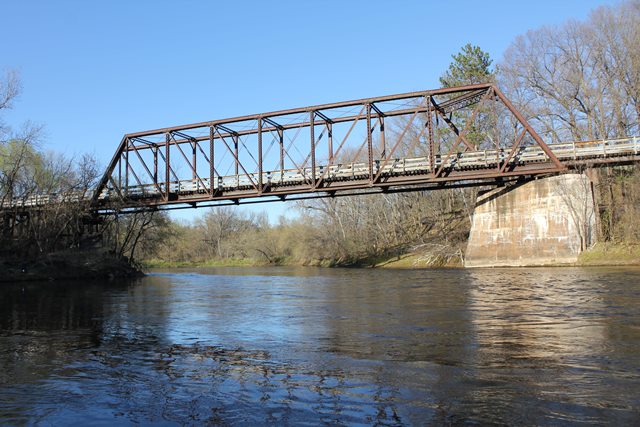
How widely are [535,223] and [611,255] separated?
5903mm

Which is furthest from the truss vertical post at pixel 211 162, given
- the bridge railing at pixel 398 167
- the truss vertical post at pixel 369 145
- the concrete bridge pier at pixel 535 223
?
the concrete bridge pier at pixel 535 223

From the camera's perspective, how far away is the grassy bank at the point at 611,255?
37234 mm

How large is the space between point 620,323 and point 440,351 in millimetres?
5379

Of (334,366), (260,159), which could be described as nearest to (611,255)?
(260,159)

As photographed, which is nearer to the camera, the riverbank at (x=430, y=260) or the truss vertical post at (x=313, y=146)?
the riverbank at (x=430, y=260)

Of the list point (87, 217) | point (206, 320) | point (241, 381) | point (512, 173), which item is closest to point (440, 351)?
point (241, 381)

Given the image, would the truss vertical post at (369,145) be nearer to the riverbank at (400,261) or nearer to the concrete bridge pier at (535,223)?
the concrete bridge pier at (535,223)

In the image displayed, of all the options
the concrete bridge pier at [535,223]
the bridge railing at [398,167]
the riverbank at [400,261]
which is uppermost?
the bridge railing at [398,167]

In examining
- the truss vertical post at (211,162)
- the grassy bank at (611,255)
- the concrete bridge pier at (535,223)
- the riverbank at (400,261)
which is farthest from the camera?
the riverbank at (400,261)

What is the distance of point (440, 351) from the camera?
9430 millimetres

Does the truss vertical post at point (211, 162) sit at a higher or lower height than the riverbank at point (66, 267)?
higher

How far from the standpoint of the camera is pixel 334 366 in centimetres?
854

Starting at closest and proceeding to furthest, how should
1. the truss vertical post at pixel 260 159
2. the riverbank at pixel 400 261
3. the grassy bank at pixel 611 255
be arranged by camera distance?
the grassy bank at pixel 611 255 < the truss vertical post at pixel 260 159 < the riverbank at pixel 400 261

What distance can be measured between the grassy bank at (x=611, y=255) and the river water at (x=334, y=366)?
23.9 metres
